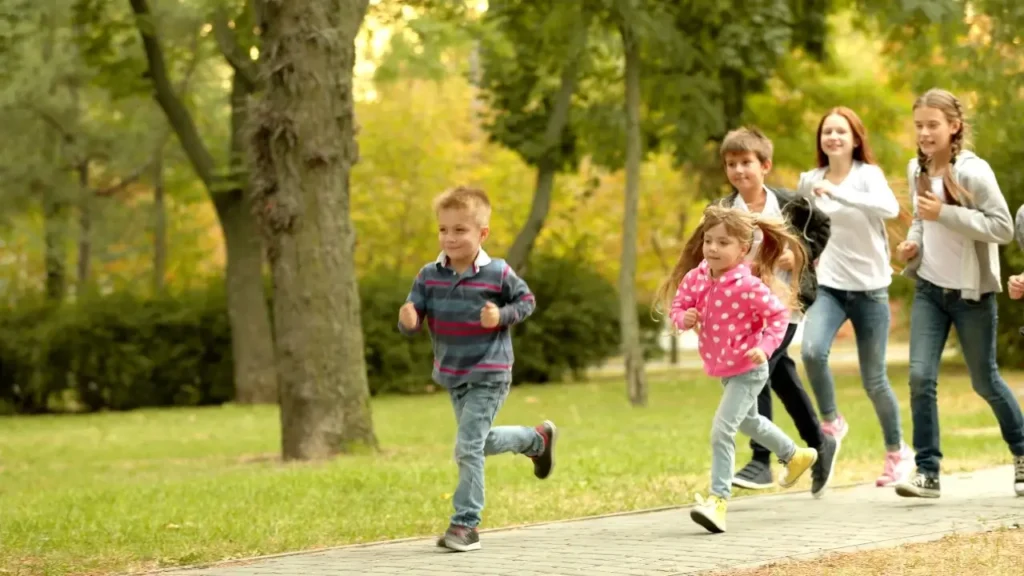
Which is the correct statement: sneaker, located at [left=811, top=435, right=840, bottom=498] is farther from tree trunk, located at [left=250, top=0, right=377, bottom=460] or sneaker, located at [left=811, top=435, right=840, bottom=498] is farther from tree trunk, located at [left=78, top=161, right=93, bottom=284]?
tree trunk, located at [left=78, top=161, right=93, bottom=284]

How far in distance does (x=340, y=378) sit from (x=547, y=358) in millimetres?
18091

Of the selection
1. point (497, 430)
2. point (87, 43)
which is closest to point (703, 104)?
point (87, 43)

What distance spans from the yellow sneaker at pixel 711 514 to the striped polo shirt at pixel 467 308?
1112 mm

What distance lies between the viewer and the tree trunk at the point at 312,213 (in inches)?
548

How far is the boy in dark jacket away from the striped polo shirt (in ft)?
4.75

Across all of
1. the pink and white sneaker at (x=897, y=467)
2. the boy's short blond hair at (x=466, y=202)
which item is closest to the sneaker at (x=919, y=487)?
the pink and white sneaker at (x=897, y=467)

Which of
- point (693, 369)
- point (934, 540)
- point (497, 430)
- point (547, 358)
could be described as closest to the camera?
point (934, 540)

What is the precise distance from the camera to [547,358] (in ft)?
106

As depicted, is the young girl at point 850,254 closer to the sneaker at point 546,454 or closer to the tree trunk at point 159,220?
the sneaker at point 546,454

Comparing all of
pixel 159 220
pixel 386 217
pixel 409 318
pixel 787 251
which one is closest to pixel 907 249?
pixel 787 251

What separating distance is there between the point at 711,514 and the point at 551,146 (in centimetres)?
2012

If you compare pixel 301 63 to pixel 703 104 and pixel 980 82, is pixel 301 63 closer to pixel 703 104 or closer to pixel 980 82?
pixel 703 104

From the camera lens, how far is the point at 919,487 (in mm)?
8695

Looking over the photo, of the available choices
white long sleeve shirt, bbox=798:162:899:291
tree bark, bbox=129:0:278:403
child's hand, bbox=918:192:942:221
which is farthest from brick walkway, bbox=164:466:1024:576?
tree bark, bbox=129:0:278:403
